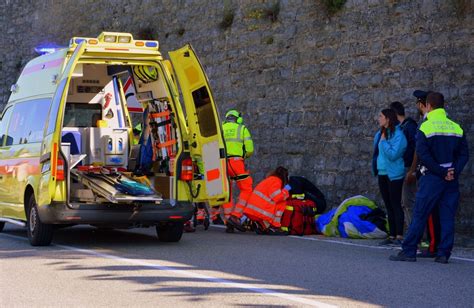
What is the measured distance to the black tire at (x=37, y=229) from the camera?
36.1ft

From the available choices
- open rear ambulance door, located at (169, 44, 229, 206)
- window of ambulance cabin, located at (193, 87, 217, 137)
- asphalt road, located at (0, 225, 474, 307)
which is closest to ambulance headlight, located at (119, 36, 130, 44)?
open rear ambulance door, located at (169, 44, 229, 206)

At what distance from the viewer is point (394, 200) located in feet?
40.3

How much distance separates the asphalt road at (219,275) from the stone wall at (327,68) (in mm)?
3240

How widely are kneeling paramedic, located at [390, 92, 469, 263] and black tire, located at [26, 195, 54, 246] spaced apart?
157 inches

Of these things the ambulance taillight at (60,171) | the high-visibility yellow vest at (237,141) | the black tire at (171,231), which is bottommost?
the black tire at (171,231)

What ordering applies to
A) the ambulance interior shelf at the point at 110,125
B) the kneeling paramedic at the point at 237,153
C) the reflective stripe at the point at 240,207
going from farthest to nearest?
the kneeling paramedic at the point at 237,153 < the reflective stripe at the point at 240,207 < the ambulance interior shelf at the point at 110,125

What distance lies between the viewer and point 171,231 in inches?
462

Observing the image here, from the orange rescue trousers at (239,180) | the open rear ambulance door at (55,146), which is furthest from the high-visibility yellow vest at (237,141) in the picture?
the open rear ambulance door at (55,146)

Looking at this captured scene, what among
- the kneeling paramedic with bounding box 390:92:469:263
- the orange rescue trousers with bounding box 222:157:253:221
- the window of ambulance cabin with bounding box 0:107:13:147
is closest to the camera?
the kneeling paramedic with bounding box 390:92:469:263

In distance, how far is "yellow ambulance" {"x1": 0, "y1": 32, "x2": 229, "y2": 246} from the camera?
10883 millimetres

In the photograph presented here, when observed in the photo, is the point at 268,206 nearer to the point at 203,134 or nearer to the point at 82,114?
the point at 203,134

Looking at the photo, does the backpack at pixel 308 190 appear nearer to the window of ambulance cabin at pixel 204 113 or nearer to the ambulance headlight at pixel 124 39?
the window of ambulance cabin at pixel 204 113

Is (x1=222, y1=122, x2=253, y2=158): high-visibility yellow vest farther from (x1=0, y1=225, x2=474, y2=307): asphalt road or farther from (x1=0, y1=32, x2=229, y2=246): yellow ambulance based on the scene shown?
(x1=0, y1=225, x2=474, y2=307): asphalt road

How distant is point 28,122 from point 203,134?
2.19 metres
